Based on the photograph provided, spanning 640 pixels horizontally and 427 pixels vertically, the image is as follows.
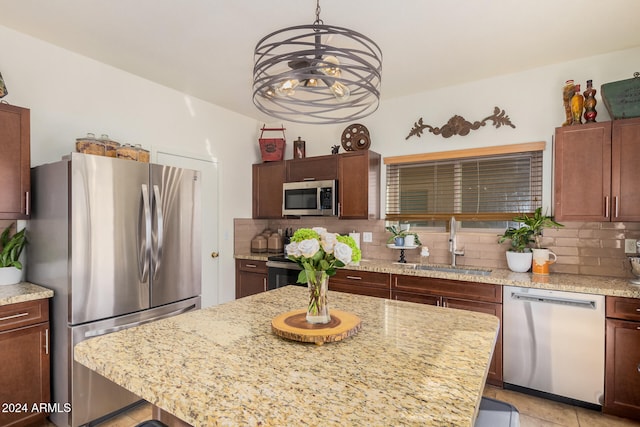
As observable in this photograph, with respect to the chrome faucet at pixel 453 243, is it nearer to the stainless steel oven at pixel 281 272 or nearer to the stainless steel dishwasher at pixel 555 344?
the stainless steel dishwasher at pixel 555 344

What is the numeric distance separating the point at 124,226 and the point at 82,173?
0.43 metres

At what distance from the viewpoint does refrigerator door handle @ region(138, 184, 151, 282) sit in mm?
2496

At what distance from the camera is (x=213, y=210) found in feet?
12.9

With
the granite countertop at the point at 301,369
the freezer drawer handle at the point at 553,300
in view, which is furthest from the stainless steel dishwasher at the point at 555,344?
the granite countertop at the point at 301,369

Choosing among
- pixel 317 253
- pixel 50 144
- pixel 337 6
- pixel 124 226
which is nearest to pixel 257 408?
pixel 317 253

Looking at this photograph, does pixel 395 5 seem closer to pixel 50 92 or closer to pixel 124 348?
pixel 124 348

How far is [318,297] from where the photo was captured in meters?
1.40

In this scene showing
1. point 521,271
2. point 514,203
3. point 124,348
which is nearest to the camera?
point 124,348

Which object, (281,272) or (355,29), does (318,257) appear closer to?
(355,29)

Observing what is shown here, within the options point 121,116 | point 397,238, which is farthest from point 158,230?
point 397,238

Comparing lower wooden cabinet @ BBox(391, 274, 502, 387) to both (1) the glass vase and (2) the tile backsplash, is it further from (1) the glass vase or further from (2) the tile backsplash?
(1) the glass vase

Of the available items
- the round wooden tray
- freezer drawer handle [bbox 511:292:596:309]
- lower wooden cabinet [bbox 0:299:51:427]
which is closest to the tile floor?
lower wooden cabinet [bbox 0:299:51:427]

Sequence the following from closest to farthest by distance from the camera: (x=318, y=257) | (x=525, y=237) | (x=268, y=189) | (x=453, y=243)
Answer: (x=318, y=257) → (x=525, y=237) → (x=453, y=243) → (x=268, y=189)

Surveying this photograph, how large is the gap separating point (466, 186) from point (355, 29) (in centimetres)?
185
